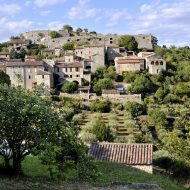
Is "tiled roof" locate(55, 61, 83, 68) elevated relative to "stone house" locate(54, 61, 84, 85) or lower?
elevated

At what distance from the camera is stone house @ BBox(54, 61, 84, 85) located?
8206 cm

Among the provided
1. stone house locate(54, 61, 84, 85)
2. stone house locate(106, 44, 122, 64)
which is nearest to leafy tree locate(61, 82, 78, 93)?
stone house locate(54, 61, 84, 85)

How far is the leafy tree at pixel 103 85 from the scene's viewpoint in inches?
3066

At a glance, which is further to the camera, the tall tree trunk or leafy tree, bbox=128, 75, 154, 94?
leafy tree, bbox=128, 75, 154, 94

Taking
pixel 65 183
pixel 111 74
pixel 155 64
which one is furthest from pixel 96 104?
pixel 65 183

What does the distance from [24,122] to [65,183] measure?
104 inches

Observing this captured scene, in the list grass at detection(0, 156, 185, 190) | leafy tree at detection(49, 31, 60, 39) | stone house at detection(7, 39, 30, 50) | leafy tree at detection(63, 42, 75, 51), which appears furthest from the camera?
leafy tree at detection(49, 31, 60, 39)

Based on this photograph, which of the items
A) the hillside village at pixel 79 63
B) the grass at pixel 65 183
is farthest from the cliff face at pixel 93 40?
the grass at pixel 65 183

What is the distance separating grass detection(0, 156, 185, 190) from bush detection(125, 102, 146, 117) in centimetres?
4283

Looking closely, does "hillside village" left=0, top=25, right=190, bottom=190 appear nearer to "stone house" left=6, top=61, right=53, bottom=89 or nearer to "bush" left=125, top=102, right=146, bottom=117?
"bush" left=125, top=102, right=146, bottom=117

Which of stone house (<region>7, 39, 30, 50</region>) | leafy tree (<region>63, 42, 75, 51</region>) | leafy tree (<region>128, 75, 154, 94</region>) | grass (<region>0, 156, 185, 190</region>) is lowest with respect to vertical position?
grass (<region>0, 156, 185, 190</region>)

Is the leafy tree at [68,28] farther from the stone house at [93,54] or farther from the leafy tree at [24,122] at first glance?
the leafy tree at [24,122]

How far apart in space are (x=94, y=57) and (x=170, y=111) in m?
26.0

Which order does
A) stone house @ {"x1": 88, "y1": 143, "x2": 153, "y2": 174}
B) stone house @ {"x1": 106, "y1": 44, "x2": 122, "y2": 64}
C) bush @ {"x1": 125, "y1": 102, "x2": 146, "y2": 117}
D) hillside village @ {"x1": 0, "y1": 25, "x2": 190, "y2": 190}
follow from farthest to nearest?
stone house @ {"x1": 106, "y1": 44, "x2": 122, "y2": 64} < bush @ {"x1": 125, "y1": 102, "x2": 146, "y2": 117} < stone house @ {"x1": 88, "y1": 143, "x2": 153, "y2": 174} < hillside village @ {"x1": 0, "y1": 25, "x2": 190, "y2": 190}
